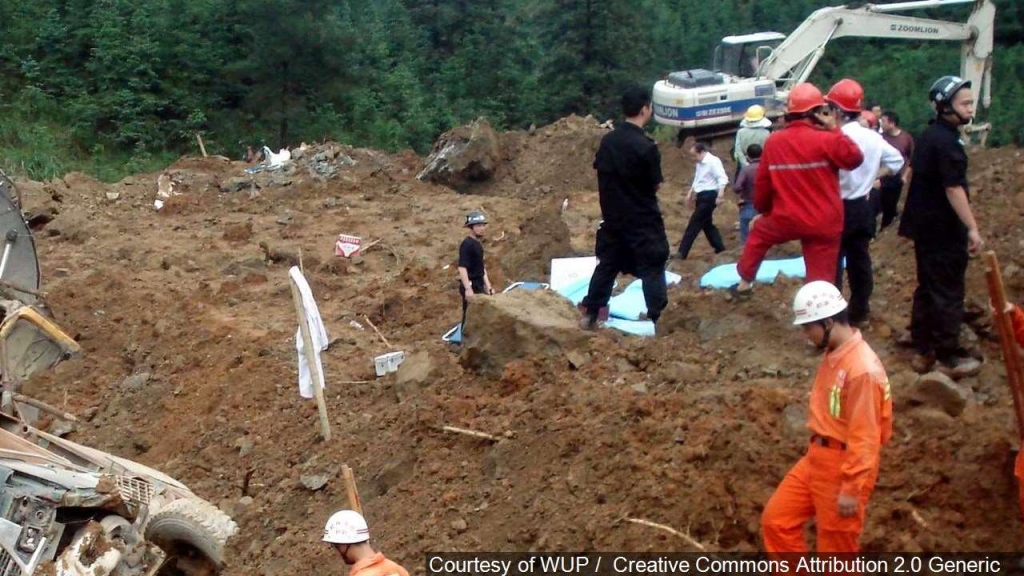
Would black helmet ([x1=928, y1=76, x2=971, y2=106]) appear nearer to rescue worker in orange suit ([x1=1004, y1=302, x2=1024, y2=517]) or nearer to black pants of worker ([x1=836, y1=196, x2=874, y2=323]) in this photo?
black pants of worker ([x1=836, y1=196, x2=874, y2=323])

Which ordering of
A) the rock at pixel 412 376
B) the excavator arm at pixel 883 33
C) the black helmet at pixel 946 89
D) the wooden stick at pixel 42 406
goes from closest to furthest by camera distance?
the black helmet at pixel 946 89 → the rock at pixel 412 376 → the wooden stick at pixel 42 406 → the excavator arm at pixel 883 33

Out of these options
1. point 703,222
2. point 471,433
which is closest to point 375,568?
point 471,433

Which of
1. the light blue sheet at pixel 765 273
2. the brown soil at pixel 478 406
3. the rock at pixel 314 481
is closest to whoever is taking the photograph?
the brown soil at pixel 478 406

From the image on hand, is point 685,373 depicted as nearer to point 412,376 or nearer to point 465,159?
point 412,376

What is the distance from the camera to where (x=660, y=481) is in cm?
585

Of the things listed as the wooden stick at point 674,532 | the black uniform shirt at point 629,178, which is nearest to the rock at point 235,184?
the black uniform shirt at point 629,178

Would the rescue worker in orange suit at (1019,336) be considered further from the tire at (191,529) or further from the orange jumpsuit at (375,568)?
the tire at (191,529)

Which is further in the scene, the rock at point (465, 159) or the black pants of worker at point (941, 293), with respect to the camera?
the rock at point (465, 159)

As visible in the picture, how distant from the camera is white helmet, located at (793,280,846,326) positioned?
180 inches

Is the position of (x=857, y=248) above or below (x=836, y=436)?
below

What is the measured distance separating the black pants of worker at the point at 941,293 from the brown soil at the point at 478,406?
0.90 feet

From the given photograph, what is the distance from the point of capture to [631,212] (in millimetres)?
7828

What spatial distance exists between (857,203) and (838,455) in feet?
10.9

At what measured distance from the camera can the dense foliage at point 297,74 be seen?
98.4 feet
